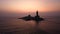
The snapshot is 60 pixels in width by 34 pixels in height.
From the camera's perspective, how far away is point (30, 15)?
104 meters

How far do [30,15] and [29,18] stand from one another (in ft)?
13.9

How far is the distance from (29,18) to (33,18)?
2.35 m

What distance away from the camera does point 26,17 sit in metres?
102

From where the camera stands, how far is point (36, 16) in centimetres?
9575

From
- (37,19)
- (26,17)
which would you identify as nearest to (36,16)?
Answer: (37,19)

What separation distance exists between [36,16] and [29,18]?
5974 mm

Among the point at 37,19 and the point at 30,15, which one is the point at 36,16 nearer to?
the point at 37,19

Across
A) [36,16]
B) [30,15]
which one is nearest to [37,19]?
[36,16]

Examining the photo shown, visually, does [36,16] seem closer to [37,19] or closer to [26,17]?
[37,19]

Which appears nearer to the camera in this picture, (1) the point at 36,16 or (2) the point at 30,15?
(1) the point at 36,16

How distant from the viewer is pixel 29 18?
328ft

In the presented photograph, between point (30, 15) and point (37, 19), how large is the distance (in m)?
8.60

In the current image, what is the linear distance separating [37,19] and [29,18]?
572cm

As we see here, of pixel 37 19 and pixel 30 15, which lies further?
pixel 30 15
